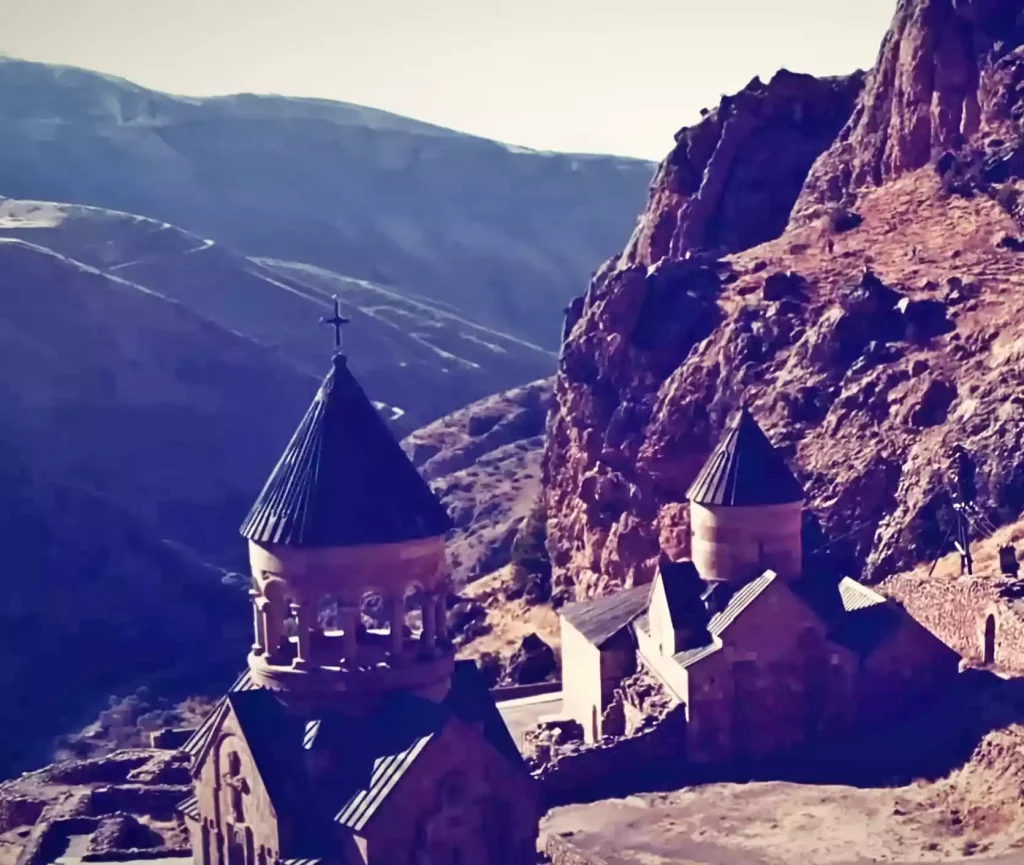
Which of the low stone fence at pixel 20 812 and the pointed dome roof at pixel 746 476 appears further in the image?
the low stone fence at pixel 20 812

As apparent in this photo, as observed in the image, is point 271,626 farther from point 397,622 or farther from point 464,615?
point 464,615

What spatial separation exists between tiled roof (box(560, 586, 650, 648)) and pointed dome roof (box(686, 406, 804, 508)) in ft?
9.76

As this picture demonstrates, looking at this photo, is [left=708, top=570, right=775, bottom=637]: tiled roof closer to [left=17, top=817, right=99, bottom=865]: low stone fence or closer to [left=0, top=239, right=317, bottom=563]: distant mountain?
[left=17, top=817, right=99, bottom=865]: low stone fence

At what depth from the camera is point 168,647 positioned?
53.7 m

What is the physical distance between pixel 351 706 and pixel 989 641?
13144 mm

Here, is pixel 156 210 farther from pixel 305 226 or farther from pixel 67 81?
pixel 67 81

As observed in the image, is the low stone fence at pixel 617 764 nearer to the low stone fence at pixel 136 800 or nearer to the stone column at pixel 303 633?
the low stone fence at pixel 136 800

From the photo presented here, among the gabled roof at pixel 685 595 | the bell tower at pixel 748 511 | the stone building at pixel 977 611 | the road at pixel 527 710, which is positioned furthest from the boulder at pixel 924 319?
the gabled roof at pixel 685 595

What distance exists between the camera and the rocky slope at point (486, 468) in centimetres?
5734

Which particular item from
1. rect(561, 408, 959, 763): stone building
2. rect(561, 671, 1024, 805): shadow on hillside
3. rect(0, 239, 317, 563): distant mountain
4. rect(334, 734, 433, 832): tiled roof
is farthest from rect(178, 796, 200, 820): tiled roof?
rect(0, 239, 317, 563): distant mountain

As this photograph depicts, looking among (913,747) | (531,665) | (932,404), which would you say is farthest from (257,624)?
(932,404)

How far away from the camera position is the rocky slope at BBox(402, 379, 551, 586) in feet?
188

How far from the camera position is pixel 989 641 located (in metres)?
26.0

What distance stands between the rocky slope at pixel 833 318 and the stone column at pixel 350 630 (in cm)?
Answer: 1689
